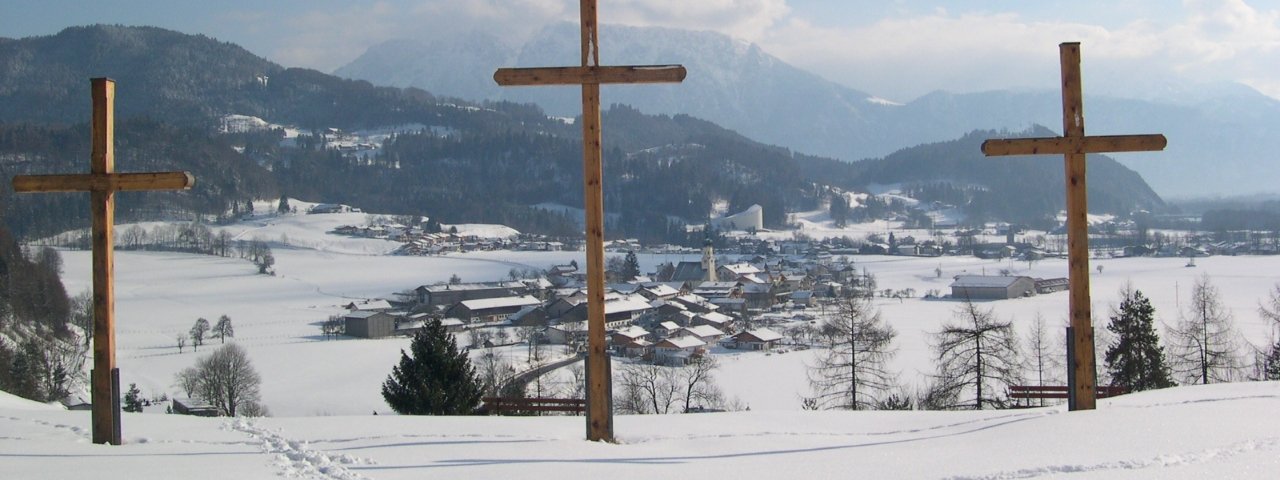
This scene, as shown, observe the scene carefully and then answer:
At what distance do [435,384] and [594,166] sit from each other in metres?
6.21

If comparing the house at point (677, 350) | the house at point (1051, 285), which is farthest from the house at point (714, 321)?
the house at point (1051, 285)

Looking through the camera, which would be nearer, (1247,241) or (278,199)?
(1247,241)

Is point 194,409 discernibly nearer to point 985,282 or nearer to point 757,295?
point 757,295

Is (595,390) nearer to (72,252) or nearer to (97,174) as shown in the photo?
(97,174)

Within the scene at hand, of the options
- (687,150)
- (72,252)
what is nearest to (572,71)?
(72,252)

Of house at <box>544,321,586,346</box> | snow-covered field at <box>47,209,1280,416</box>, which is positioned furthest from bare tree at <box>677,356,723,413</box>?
house at <box>544,321,586,346</box>

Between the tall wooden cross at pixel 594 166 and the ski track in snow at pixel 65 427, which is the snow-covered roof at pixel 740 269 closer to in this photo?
the tall wooden cross at pixel 594 166

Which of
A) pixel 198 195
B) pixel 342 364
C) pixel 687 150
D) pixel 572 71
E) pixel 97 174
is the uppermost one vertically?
pixel 687 150

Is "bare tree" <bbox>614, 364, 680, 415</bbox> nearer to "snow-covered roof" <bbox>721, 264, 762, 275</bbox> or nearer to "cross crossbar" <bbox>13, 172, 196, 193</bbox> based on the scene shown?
"cross crossbar" <bbox>13, 172, 196, 193</bbox>

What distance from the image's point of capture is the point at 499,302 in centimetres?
5491

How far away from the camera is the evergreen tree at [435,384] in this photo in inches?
491

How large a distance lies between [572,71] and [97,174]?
12.8 ft

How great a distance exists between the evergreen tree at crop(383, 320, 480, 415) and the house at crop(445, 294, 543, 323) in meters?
38.0

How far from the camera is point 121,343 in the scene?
121 ft
